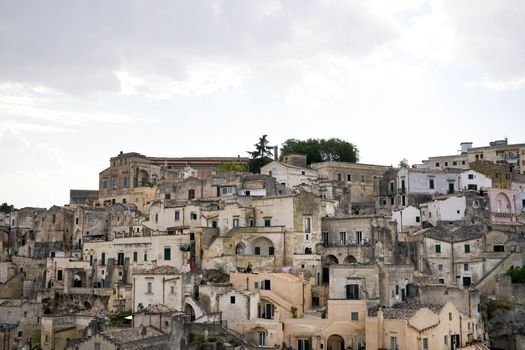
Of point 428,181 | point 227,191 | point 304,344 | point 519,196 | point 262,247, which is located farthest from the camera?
point 428,181

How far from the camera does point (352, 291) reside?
140 ft

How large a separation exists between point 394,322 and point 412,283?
6.70 meters

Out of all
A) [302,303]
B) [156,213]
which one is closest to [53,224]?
[156,213]

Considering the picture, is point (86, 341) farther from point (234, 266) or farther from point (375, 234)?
point (375, 234)

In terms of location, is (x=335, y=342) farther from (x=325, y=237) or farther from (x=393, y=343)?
(x=325, y=237)

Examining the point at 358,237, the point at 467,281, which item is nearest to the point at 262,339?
the point at 358,237

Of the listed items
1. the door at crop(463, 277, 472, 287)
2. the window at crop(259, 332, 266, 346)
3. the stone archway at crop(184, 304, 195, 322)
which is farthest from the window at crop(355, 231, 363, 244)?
the stone archway at crop(184, 304, 195, 322)

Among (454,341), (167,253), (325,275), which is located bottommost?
(454,341)

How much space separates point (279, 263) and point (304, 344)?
8871 millimetres

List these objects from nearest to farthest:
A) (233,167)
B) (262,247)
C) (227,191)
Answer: (262,247), (227,191), (233,167)

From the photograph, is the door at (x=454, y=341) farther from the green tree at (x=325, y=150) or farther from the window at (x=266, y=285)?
the green tree at (x=325, y=150)

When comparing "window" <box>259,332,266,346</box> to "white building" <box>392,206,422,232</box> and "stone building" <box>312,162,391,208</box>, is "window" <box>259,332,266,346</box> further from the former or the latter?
"stone building" <box>312,162,391,208</box>

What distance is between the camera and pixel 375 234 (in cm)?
5059

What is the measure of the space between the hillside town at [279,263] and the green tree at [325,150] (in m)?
5.65
